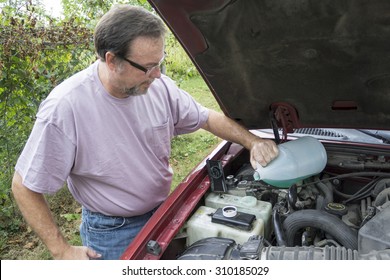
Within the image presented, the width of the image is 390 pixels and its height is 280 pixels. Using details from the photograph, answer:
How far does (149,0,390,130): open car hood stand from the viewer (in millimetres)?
1264

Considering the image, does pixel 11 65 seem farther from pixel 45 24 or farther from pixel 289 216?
pixel 289 216

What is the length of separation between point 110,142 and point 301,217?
96cm

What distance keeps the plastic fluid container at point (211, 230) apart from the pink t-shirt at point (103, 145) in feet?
1.38

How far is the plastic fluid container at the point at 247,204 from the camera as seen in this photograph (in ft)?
5.45

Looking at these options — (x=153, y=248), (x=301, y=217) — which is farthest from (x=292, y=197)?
(x=153, y=248)

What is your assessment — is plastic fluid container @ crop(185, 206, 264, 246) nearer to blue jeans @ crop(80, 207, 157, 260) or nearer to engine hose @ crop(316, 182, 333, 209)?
engine hose @ crop(316, 182, 333, 209)

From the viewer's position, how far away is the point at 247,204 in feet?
5.60

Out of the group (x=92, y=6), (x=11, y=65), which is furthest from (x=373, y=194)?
(x=92, y=6)

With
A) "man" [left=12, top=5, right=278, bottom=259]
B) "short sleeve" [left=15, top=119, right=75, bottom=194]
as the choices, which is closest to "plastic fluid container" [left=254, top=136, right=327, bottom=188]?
"man" [left=12, top=5, right=278, bottom=259]

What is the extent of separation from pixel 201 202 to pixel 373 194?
2.74 feet

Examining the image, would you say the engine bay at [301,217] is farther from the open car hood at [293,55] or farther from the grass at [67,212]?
the grass at [67,212]

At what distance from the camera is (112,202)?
6.17ft

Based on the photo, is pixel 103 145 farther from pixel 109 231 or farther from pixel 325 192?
pixel 325 192

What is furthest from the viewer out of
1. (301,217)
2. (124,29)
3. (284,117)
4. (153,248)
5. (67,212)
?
(67,212)
